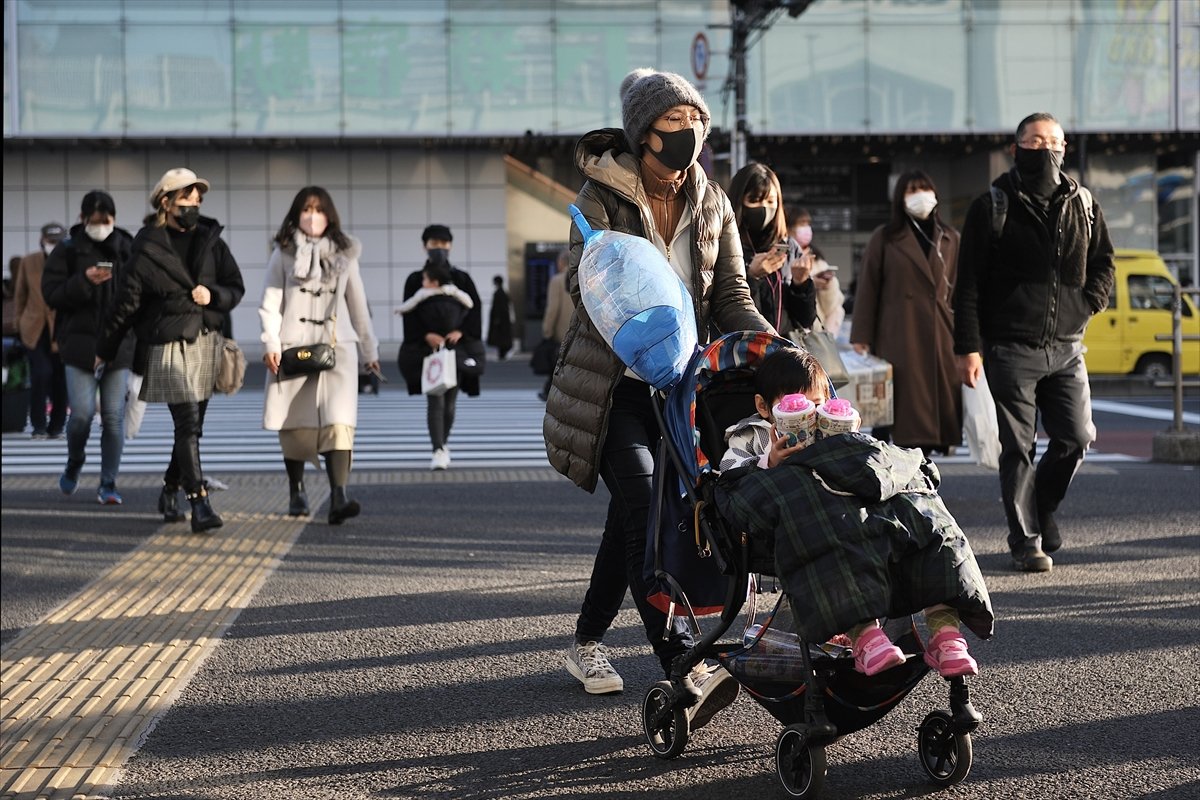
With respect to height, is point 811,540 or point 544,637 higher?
point 811,540

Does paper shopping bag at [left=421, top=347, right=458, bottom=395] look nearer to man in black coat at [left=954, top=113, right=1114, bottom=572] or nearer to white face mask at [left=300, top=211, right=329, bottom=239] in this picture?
white face mask at [left=300, top=211, right=329, bottom=239]

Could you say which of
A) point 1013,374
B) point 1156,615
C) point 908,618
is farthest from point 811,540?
point 1013,374

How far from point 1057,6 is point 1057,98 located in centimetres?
192

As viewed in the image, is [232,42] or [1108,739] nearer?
[1108,739]

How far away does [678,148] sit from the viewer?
4.81 metres

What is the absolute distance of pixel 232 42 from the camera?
34531mm

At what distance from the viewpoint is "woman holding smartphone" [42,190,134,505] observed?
10.7 m

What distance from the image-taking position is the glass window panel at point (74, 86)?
34.3 meters

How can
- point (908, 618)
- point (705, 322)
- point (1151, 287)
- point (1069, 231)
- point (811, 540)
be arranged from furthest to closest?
point (1151, 287), point (1069, 231), point (705, 322), point (908, 618), point (811, 540)

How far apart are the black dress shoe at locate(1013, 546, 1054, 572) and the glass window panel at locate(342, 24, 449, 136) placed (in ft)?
93.1

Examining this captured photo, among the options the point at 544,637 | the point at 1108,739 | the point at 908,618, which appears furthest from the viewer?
the point at 544,637

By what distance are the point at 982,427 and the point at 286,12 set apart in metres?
28.1

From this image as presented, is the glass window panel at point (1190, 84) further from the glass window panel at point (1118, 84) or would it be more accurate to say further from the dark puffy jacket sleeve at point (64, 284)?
the dark puffy jacket sleeve at point (64, 284)

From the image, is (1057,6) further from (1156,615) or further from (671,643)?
(671,643)
